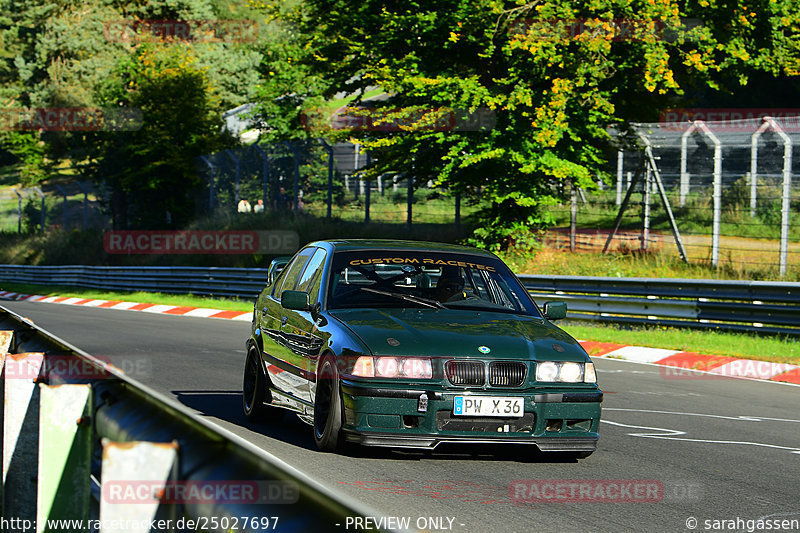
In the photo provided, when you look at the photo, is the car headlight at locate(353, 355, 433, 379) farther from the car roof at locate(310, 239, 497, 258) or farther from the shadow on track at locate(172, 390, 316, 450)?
the car roof at locate(310, 239, 497, 258)

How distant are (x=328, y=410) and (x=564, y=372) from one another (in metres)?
1.59

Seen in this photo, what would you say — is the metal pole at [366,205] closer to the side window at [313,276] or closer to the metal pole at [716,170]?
the metal pole at [716,170]

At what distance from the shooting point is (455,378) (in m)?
6.95

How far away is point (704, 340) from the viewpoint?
54.9ft

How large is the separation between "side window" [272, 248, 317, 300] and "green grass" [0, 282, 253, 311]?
16.6 metres

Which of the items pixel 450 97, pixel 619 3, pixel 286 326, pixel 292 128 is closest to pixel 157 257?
pixel 292 128

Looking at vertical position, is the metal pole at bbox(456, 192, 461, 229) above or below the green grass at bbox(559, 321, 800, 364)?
above

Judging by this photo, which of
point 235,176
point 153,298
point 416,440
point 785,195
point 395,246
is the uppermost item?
point 235,176

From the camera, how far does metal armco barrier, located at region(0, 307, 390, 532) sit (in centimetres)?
222

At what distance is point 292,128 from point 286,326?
4808 centimetres

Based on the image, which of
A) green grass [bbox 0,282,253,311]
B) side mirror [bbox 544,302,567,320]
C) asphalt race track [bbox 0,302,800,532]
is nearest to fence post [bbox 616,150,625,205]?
green grass [bbox 0,282,253,311]

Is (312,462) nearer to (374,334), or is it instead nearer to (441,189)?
(374,334)

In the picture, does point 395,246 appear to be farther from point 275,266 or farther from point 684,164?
point 684,164

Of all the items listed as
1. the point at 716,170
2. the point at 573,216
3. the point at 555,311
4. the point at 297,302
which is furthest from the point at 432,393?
the point at 573,216
